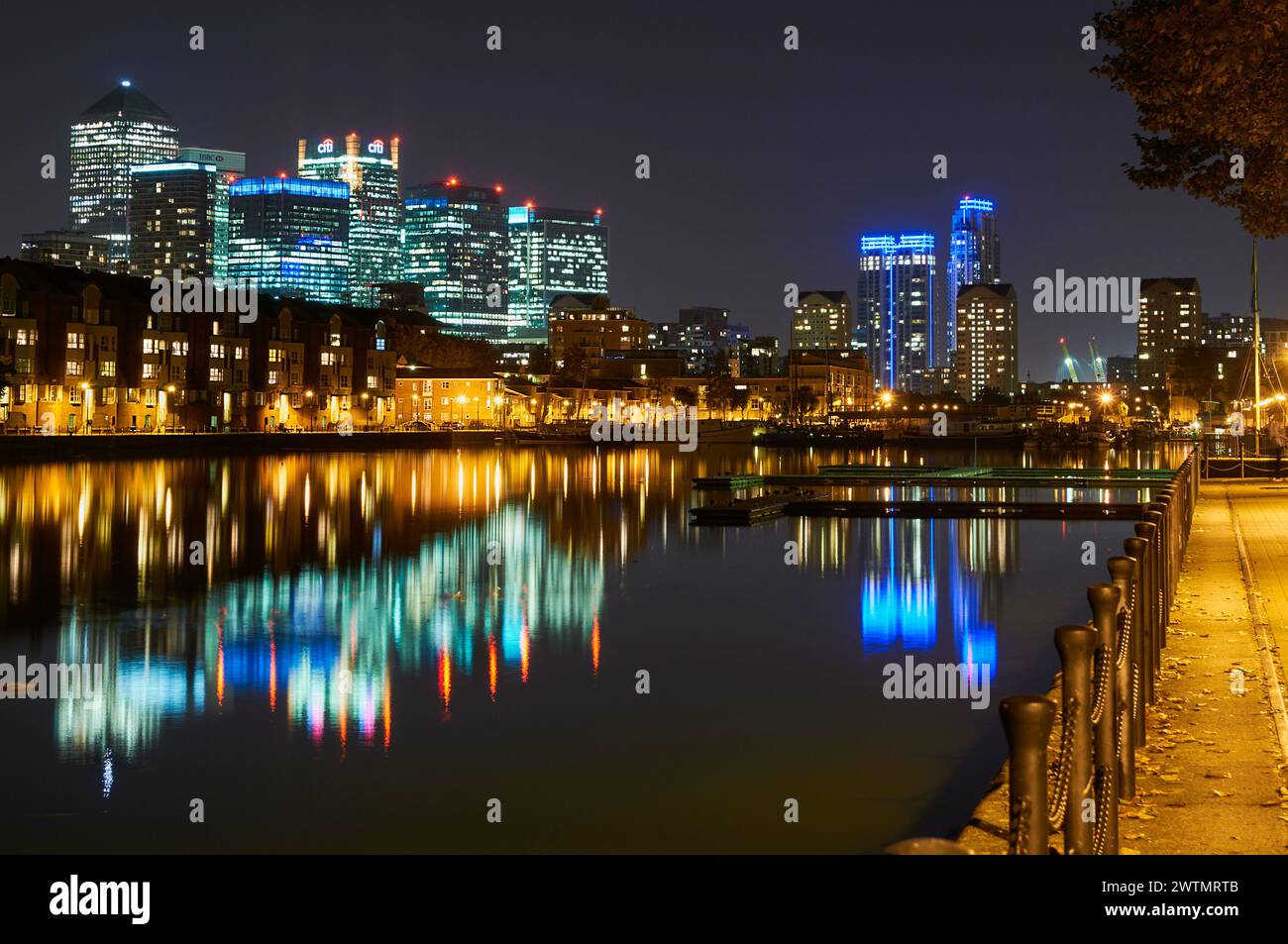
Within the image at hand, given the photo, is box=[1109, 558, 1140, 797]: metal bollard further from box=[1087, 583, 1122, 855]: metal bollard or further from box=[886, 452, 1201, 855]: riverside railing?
box=[1087, 583, 1122, 855]: metal bollard

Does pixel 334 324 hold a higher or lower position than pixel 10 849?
higher

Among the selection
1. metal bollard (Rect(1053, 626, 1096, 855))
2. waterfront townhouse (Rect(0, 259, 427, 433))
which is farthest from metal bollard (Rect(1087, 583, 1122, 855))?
waterfront townhouse (Rect(0, 259, 427, 433))

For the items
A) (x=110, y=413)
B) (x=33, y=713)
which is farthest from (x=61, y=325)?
(x=33, y=713)

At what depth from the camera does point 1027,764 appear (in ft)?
19.5

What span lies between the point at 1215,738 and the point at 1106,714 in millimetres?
3724

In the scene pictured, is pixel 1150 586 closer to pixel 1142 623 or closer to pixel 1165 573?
pixel 1142 623

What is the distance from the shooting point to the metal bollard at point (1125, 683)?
9.23 m

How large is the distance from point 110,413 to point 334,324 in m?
34.5

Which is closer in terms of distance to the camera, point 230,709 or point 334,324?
point 230,709

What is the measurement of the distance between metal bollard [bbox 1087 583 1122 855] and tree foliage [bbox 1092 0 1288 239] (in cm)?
1154

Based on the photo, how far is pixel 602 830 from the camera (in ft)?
42.5

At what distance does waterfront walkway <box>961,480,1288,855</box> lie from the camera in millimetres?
9172
